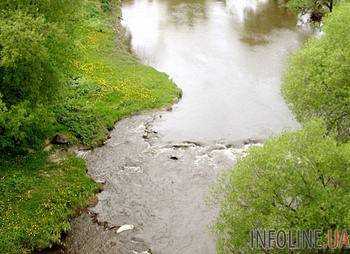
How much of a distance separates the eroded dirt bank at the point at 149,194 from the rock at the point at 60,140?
5.75 feet

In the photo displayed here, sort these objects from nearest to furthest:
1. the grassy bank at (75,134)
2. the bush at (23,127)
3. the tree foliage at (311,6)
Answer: the grassy bank at (75,134) < the bush at (23,127) < the tree foliage at (311,6)

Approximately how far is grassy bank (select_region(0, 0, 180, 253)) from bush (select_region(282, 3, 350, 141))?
1474 cm

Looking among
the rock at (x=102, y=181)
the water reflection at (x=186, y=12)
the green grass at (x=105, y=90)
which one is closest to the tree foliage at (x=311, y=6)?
the water reflection at (x=186, y=12)

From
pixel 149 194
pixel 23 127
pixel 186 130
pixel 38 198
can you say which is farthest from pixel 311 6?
pixel 38 198

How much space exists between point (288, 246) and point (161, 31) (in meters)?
49.4

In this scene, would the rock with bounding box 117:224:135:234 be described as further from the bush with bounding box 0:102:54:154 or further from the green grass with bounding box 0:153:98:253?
the bush with bounding box 0:102:54:154

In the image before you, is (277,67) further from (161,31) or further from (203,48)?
(161,31)

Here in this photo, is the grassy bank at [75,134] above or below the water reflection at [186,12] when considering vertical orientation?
below

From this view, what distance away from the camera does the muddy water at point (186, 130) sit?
31750mm

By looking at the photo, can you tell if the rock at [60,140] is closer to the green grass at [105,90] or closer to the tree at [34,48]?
the green grass at [105,90]

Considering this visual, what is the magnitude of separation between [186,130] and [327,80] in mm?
15199

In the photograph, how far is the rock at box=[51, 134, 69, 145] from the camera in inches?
1545

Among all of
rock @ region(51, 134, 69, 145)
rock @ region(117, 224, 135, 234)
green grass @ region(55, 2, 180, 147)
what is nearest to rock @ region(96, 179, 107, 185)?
green grass @ region(55, 2, 180, 147)

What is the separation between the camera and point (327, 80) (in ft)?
104
